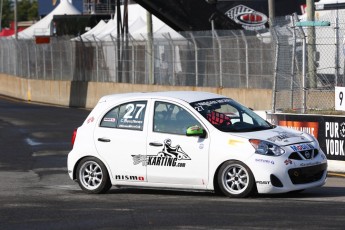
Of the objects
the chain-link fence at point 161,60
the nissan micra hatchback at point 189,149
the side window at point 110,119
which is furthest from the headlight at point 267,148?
the chain-link fence at point 161,60

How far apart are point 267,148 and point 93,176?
2653 millimetres

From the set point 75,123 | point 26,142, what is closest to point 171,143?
point 26,142

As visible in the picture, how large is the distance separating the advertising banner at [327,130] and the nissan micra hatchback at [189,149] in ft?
10.2

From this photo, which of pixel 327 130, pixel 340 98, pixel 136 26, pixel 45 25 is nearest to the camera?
pixel 327 130

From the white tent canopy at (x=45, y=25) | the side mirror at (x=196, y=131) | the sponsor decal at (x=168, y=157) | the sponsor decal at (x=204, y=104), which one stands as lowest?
the sponsor decal at (x=168, y=157)

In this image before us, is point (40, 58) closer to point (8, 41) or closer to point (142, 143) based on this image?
point (8, 41)

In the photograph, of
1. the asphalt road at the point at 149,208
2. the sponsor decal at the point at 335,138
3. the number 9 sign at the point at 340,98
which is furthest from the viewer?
the number 9 sign at the point at 340,98

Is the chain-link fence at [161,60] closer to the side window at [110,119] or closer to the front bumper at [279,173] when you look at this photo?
the side window at [110,119]

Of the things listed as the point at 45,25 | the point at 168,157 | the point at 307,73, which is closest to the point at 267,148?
A: the point at 168,157

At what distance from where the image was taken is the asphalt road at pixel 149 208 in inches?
421

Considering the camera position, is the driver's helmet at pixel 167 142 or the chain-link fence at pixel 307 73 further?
the chain-link fence at pixel 307 73

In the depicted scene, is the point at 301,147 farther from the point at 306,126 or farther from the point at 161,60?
the point at 161,60

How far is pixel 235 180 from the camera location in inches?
506

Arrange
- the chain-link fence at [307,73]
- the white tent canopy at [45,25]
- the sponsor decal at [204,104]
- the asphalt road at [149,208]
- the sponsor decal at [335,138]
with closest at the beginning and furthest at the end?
the asphalt road at [149,208], the sponsor decal at [204,104], the sponsor decal at [335,138], the chain-link fence at [307,73], the white tent canopy at [45,25]
